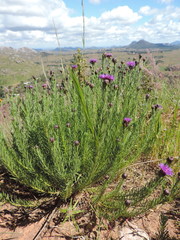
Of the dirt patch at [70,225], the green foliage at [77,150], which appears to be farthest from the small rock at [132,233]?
the green foliage at [77,150]

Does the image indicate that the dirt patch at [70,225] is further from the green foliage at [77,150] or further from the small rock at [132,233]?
the green foliage at [77,150]

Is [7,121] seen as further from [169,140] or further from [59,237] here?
[169,140]

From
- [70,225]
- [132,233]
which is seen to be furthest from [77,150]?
[132,233]

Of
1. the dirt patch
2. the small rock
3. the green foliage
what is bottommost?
the dirt patch

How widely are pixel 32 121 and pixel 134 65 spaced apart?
6.43ft

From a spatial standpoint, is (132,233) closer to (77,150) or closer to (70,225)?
(70,225)

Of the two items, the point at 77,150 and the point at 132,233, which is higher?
the point at 77,150

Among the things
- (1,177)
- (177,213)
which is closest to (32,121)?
(1,177)

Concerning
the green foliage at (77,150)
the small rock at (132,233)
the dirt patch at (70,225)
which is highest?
the green foliage at (77,150)

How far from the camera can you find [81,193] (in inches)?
95.5

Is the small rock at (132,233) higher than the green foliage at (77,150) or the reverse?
the reverse

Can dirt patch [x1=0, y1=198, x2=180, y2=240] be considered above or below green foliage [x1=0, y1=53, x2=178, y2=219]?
below

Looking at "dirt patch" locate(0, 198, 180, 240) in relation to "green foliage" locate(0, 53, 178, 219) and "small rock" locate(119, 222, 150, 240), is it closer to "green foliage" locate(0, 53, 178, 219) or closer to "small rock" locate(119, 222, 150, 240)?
"small rock" locate(119, 222, 150, 240)

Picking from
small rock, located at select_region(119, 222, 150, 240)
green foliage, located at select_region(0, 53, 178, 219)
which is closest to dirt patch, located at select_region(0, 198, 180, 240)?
small rock, located at select_region(119, 222, 150, 240)
